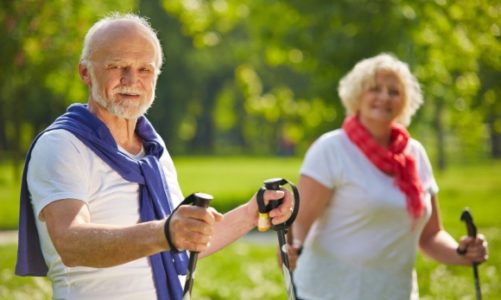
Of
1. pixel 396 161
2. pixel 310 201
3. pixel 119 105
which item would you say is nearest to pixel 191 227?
pixel 119 105

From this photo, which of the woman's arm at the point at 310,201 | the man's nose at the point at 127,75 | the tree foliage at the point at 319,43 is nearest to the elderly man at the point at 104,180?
the man's nose at the point at 127,75

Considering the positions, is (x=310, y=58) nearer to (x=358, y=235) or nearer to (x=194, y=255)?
(x=358, y=235)

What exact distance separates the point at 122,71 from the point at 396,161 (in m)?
1.96

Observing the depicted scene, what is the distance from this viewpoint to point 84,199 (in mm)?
2633

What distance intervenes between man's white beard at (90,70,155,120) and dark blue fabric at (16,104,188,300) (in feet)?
0.18

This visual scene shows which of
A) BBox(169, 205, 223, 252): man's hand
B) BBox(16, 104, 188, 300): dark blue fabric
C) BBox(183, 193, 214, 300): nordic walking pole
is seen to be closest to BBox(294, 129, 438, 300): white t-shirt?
BBox(16, 104, 188, 300): dark blue fabric

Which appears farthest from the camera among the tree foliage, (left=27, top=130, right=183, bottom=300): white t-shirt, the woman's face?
the tree foliage

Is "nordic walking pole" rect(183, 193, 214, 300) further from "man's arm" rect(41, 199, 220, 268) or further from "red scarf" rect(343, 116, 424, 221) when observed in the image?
"red scarf" rect(343, 116, 424, 221)

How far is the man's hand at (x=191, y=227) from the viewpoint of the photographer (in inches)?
90.3

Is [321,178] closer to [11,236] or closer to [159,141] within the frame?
[159,141]

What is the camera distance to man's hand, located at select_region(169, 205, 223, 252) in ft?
7.52

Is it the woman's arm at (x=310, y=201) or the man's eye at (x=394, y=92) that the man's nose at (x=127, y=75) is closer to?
the woman's arm at (x=310, y=201)

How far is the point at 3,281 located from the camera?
28.5 ft

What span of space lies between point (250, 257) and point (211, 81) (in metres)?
39.1
